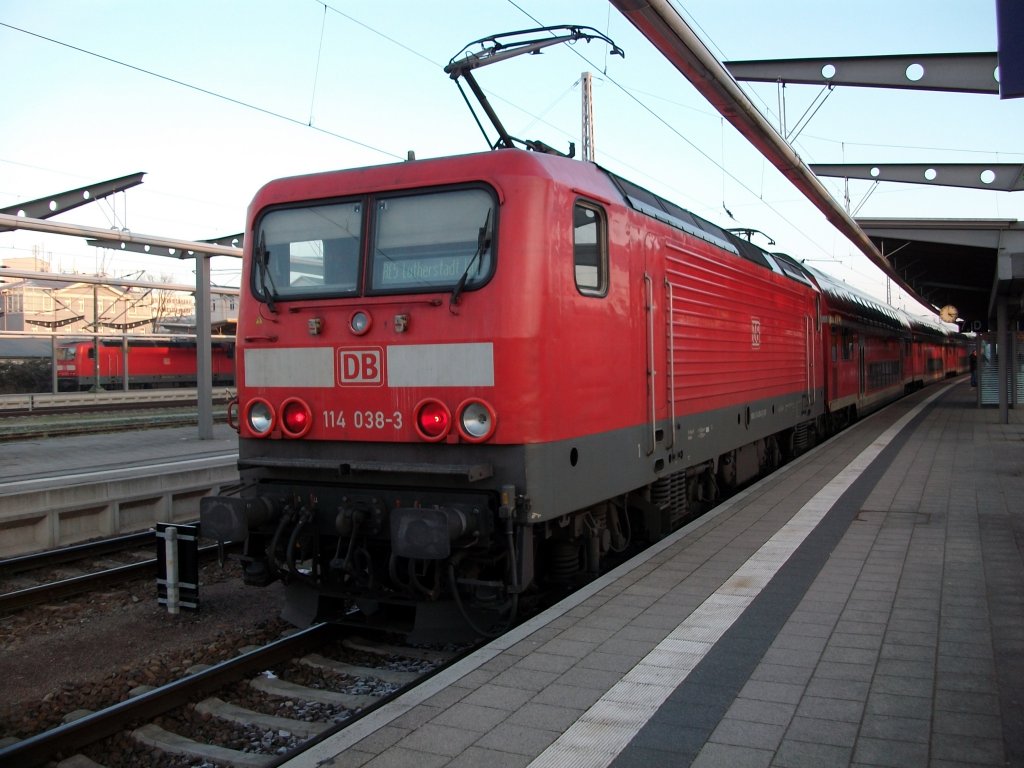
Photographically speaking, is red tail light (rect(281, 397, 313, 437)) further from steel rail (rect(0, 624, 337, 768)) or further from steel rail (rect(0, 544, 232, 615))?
steel rail (rect(0, 544, 232, 615))

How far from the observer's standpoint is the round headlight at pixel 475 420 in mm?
5379

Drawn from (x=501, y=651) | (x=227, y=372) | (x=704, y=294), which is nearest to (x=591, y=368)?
(x=501, y=651)

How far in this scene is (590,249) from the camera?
6137mm

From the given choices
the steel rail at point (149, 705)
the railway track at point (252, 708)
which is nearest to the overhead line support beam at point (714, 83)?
the railway track at point (252, 708)

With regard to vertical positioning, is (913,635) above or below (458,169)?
below

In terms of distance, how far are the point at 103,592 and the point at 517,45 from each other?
6.29m

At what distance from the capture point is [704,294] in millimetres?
8742

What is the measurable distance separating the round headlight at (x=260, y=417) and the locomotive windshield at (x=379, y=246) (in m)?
0.79

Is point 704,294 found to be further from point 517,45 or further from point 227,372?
point 227,372

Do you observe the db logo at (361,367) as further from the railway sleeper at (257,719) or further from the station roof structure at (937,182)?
the station roof structure at (937,182)

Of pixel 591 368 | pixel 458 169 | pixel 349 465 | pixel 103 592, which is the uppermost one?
pixel 458 169

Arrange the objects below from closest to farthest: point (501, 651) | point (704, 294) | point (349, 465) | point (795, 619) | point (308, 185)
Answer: point (501, 651) → point (795, 619) → point (349, 465) → point (308, 185) → point (704, 294)

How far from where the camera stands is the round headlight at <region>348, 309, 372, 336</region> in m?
5.82

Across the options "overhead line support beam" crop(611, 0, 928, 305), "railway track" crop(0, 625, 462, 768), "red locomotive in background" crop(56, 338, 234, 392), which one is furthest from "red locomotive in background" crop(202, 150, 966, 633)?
"red locomotive in background" crop(56, 338, 234, 392)
